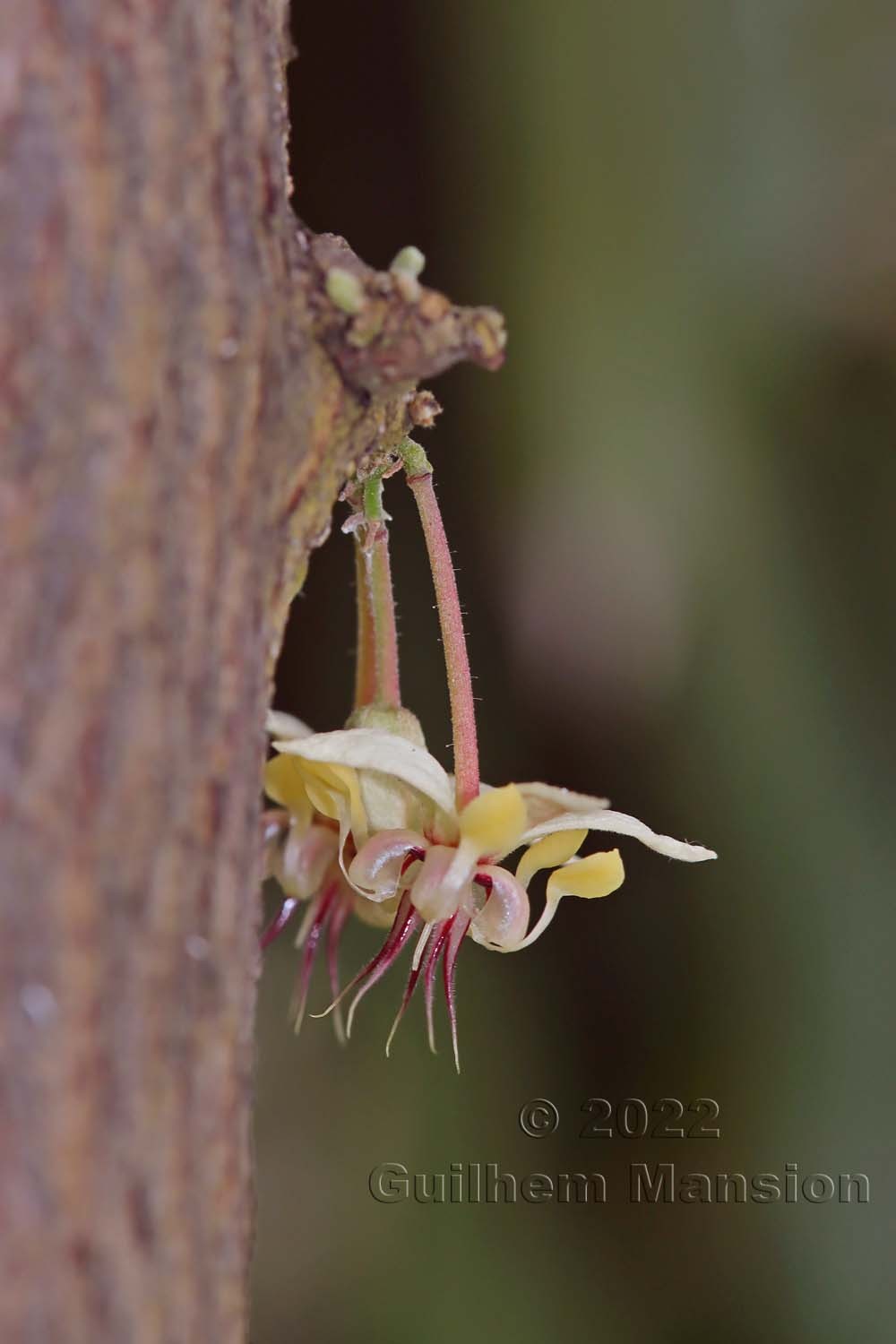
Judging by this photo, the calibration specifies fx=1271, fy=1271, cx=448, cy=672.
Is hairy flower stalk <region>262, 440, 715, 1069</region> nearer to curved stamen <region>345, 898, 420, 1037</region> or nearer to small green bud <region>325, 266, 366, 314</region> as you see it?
curved stamen <region>345, 898, 420, 1037</region>

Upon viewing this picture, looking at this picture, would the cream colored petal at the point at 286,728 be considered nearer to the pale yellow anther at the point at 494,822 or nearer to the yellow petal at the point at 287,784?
the yellow petal at the point at 287,784

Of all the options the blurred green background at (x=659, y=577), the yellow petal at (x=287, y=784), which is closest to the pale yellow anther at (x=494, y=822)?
the yellow petal at (x=287, y=784)

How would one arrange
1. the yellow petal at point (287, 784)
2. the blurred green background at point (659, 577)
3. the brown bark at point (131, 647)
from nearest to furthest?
the brown bark at point (131, 647)
the yellow petal at point (287, 784)
the blurred green background at point (659, 577)

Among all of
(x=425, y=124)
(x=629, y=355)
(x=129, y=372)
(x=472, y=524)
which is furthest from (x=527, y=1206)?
(x=129, y=372)

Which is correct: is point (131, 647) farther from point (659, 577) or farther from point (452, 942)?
point (659, 577)

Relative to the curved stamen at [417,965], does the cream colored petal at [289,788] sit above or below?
above

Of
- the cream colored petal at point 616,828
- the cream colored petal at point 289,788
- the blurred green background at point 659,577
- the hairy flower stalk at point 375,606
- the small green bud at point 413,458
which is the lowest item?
the cream colored petal at point 616,828

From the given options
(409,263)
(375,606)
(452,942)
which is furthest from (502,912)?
(409,263)
